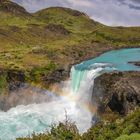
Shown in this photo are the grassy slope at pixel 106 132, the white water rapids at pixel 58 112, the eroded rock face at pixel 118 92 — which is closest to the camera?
the grassy slope at pixel 106 132

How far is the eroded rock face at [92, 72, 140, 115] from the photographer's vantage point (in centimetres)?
6450

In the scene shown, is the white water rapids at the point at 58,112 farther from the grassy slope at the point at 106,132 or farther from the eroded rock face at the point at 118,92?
the grassy slope at the point at 106,132

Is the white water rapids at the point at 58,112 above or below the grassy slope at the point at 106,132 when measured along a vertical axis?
below

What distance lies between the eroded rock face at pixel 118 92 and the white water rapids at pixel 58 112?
10.2ft

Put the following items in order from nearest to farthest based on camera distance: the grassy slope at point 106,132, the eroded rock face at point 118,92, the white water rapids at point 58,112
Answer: the grassy slope at point 106,132, the eroded rock face at point 118,92, the white water rapids at point 58,112

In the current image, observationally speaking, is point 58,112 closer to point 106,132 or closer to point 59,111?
point 59,111

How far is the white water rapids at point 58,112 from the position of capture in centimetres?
6775

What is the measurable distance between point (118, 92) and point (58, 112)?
50.3 feet

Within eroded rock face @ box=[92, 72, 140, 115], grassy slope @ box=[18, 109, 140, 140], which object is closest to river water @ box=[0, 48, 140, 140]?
eroded rock face @ box=[92, 72, 140, 115]

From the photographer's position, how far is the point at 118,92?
220 feet

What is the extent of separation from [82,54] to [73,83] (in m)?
48.9

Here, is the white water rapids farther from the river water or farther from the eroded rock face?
the eroded rock face

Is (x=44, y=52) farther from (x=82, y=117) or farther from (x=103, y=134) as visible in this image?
(x=103, y=134)

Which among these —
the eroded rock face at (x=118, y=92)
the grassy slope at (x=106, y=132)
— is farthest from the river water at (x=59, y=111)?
the grassy slope at (x=106, y=132)
